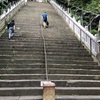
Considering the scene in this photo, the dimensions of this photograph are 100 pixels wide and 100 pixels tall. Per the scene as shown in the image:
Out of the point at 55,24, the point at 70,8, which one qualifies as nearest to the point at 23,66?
the point at 55,24

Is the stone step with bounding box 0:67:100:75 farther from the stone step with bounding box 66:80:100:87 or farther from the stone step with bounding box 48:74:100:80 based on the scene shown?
the stone step with bounding box 66:80:100:87

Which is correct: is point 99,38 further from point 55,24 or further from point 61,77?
point 55,24

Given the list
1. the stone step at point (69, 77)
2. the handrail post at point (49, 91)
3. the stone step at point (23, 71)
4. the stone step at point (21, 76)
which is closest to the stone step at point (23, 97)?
the handrail post at point (49, 91)

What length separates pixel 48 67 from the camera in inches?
460

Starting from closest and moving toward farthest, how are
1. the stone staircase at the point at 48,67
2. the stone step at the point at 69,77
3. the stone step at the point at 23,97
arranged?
the stone step at the point at 23,97
the stone staircase at the point at 48,67
the stone step at the point at 69,77

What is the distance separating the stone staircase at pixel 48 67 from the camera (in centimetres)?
927

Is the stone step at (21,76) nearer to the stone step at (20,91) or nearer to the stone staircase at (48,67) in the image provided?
the stone staircase at (48,67)

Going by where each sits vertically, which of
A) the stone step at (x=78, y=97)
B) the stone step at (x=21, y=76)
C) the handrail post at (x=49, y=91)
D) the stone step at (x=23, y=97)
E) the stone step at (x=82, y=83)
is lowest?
the stone step at (x=78, y=97)

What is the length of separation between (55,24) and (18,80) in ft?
43.6

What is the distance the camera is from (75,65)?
39.1 feet

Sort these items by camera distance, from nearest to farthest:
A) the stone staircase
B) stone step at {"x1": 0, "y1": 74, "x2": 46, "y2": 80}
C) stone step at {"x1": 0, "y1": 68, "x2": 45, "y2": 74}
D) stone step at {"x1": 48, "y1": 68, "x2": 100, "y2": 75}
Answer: the stone staircase < stone step at {"x1": 0, "y1": 74, "x2": 46, "y2": 80} < stone step at {"x1": 0, "y1": 68, "x2": 45, "y2": 74} < stone step at {"x1": 48, "y1": 68, "x2": 100, "y2": 75}

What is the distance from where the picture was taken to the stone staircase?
927 cm

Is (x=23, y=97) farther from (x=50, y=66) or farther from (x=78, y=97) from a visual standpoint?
(x=50, y=66)

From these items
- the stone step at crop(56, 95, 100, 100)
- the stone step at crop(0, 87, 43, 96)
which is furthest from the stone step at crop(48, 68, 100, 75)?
the stone step at crop(56, 95, 100, 100)
